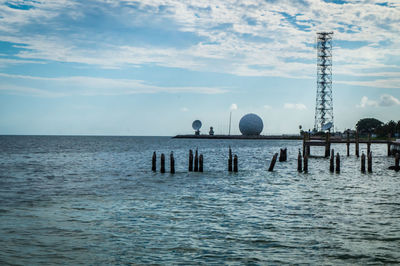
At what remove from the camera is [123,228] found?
1505cm

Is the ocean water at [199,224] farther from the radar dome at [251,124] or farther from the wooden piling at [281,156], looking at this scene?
the radar dome at [251,124]

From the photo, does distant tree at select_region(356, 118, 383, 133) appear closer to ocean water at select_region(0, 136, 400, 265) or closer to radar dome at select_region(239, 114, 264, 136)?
radar dome at select_region(239, 114, 264, 136)

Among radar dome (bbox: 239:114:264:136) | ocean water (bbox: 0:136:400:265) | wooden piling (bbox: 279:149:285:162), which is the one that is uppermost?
radar dome (bbox: 239:114:264:136)

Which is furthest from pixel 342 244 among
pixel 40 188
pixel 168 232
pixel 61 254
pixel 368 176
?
pixel 368 176

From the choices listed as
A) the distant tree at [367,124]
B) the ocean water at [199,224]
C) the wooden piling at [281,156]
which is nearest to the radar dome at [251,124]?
the distant tree at [367,124]

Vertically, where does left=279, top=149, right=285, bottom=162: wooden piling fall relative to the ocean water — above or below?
above

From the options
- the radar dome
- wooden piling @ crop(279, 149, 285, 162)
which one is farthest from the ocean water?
the radar dome

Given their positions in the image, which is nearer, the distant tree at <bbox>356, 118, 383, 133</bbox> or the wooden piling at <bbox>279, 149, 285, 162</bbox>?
the wooden piling at <bbox>279, 149, 285, 162</bbox>

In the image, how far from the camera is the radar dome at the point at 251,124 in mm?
179000

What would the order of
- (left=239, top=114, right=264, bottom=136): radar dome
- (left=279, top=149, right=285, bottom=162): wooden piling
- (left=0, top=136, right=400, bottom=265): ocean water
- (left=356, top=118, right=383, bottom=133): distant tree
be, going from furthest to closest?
(left=239, top=114, right=264, bottom=136): radar dome
(left=356, top=118, right=383, bottom=133): distant tree
(left=279, top=149, right=285, bottom=162): wooden piling
(left=0, top=136, right=400, bottom=265): ocean water

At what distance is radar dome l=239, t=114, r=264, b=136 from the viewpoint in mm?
179000

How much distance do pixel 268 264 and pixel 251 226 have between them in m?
4.28

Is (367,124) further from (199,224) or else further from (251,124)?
(199,224)

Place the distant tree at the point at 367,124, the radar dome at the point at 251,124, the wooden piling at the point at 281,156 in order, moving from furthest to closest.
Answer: the radar dome at the point at 251,124, the distant tree at the point at 367,124, the wooden piling at the point at 281,156
